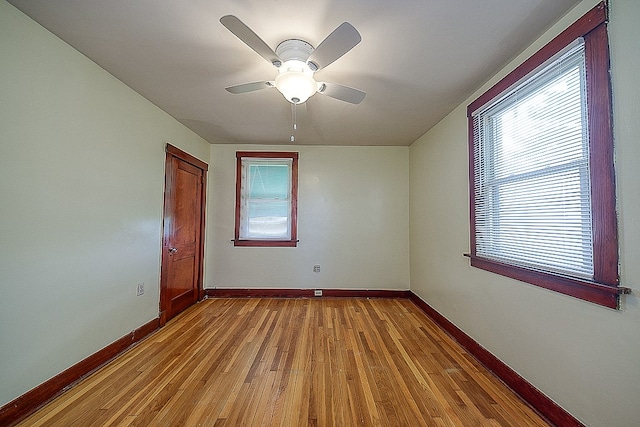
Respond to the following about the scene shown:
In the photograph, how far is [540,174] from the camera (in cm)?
183

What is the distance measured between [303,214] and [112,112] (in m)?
2.73

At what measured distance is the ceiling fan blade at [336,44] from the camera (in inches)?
57.8

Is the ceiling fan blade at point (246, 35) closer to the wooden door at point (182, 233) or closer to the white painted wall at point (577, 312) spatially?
the white painted wall at point (577, 312)

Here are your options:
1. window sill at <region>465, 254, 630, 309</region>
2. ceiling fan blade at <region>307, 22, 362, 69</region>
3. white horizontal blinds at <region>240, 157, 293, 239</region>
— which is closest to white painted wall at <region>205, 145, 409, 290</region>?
white horizontal blinds at <region>240, 157, 293, 239</region>

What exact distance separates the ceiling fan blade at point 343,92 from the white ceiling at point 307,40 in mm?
219

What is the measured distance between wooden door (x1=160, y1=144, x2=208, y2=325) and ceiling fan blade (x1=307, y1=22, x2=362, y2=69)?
2345 mm

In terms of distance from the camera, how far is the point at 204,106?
3018 millimetres

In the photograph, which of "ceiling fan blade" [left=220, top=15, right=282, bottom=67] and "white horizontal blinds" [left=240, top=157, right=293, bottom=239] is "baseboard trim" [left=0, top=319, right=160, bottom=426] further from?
"ceiling fan blade" [left=220, top=15, right=282, bottom=67]

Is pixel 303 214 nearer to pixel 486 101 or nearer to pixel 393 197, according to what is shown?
pixel 393 197

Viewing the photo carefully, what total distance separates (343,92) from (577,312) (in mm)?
2078

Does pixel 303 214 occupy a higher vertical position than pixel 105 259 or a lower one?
higher

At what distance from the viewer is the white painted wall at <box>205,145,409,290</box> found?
4.40 m

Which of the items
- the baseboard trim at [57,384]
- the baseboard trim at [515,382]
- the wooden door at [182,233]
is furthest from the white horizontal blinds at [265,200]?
the baseboard trim at [515,382]

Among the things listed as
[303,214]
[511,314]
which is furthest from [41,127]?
[511,314]
